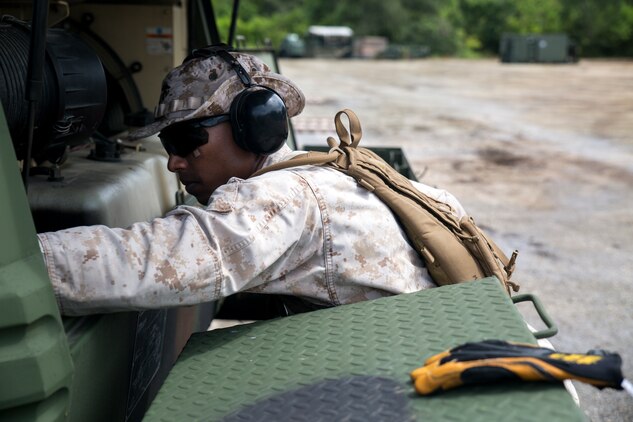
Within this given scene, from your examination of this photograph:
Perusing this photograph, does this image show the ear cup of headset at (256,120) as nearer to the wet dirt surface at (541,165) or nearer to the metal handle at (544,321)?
the metal handle at (544,321)

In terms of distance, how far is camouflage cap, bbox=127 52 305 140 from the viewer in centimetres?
212

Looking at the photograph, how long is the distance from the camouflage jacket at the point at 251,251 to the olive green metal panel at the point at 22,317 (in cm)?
24

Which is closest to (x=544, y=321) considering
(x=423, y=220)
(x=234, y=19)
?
(x=423, y=220)

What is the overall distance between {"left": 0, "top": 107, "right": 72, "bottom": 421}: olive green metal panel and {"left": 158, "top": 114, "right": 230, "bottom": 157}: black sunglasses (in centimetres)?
86

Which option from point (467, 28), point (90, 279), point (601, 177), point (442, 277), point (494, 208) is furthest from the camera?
point (467, 28)

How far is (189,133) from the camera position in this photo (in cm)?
212

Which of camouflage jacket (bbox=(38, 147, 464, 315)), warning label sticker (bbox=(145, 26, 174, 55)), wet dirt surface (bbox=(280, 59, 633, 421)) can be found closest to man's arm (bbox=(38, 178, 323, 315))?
camouflage jacket (bbox=(38, 147, 464, 315))

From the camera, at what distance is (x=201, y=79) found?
2.17m

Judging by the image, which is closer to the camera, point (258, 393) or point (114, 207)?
point (258, 393)

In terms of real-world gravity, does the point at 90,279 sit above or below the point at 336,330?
above

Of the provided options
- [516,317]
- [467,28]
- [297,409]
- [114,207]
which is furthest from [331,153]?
[467,28]

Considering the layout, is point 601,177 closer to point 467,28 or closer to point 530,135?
point 530,135

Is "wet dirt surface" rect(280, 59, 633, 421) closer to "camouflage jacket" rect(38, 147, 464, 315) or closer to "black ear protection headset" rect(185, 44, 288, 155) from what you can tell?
"camouflage jacket" rect(38, 147, 464, 315)

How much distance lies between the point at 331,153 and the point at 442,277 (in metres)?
0.42
